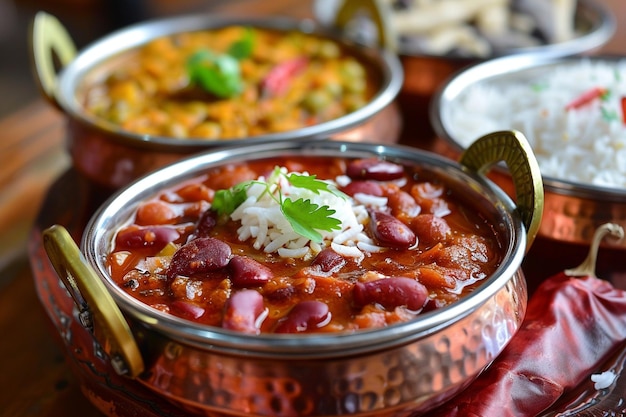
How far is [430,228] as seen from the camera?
159 cm

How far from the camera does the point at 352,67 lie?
110 inches

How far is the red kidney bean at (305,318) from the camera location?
51.1 inches

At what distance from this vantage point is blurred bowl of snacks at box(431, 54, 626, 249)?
188 cm

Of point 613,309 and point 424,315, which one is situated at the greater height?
point 424,315

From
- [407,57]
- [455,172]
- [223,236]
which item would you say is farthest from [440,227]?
[407,57]

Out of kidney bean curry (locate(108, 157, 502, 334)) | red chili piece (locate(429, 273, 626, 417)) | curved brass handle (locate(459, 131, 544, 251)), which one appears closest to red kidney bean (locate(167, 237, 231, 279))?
kidney bean curry (locate(108, 157, 502, 334))

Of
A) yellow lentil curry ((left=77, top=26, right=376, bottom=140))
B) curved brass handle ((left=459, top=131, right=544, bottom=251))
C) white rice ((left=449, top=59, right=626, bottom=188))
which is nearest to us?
curved brass handle ((left=459, top=131, right=544, bottom=251))

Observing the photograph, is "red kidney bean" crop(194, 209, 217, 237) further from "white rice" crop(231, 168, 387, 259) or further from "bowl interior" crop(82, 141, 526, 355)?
"bowl interior" crop(82, 141, 526, 355)

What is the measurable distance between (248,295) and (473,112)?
1.46m

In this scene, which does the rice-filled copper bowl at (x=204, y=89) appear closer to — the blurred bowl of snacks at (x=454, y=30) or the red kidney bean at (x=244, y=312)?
the blurred bowl of snacks at (x=454, y=30)

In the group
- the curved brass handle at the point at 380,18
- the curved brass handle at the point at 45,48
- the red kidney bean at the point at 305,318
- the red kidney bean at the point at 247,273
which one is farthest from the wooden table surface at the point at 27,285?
the curved brass handle at the point at 380,18

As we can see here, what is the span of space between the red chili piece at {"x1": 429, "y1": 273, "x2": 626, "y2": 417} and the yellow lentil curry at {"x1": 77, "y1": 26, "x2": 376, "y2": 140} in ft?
3.31

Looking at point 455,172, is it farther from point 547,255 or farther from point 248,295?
point 248,295

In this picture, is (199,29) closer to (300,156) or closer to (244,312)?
(300,156)
